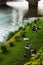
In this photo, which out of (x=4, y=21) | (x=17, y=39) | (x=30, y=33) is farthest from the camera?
(x=4, y=21)

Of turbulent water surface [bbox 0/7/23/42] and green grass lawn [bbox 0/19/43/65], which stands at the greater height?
green grass lawn [bbox 0/19/43/65]

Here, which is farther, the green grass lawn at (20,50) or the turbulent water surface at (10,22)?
the turbulent water surface at (10,22)

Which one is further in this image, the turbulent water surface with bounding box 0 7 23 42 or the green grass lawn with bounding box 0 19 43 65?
the turbulent water surface with bounding box 0 7 23 42

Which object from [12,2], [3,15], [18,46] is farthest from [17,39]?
[12,2]

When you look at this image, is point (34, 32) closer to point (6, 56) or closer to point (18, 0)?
point (6, 56)

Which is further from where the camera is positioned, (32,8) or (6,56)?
(32,8)

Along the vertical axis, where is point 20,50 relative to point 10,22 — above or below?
above

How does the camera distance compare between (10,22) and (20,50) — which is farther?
(10,22)

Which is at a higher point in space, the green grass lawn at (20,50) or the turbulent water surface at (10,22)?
the green grass lawn at (20,50)
